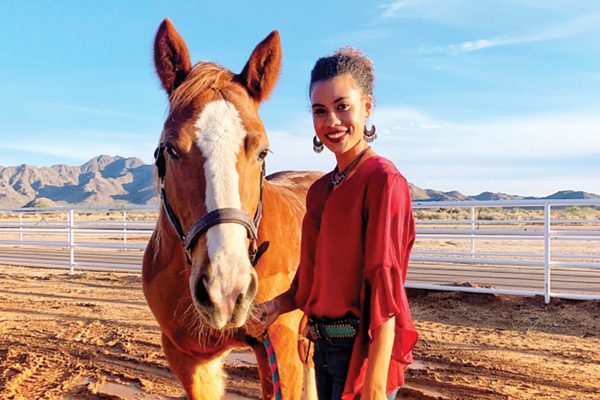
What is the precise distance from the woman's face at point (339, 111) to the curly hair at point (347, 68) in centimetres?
2

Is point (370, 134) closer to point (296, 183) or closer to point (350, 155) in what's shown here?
point (350, 155)

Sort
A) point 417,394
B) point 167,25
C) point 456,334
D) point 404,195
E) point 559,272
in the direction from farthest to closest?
1. point 559,272
2. point 456,334
3. point 417,394
4. point 167,25
5. point 404,195

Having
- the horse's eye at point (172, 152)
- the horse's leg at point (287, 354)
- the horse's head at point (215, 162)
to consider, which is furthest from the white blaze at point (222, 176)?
the horse's leg at point (287, 354)

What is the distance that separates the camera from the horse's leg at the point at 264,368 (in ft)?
8.05

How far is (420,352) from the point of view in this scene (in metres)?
5.10

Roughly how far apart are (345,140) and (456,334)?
4.85m

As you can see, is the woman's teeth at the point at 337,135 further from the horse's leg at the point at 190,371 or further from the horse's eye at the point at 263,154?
the horse's leg at the point at 190,371

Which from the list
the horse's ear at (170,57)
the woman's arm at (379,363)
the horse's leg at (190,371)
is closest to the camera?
the woman's arm at (379,363)

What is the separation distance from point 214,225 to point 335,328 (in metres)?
0.54

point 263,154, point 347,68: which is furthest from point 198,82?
point 347,68

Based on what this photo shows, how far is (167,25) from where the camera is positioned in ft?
7.68

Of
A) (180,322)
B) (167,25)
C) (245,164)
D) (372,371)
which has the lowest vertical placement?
(180,322)

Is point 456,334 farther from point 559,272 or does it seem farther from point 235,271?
point 559,272

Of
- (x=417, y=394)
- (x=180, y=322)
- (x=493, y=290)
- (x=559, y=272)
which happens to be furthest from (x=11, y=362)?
(x=559, y=272)
